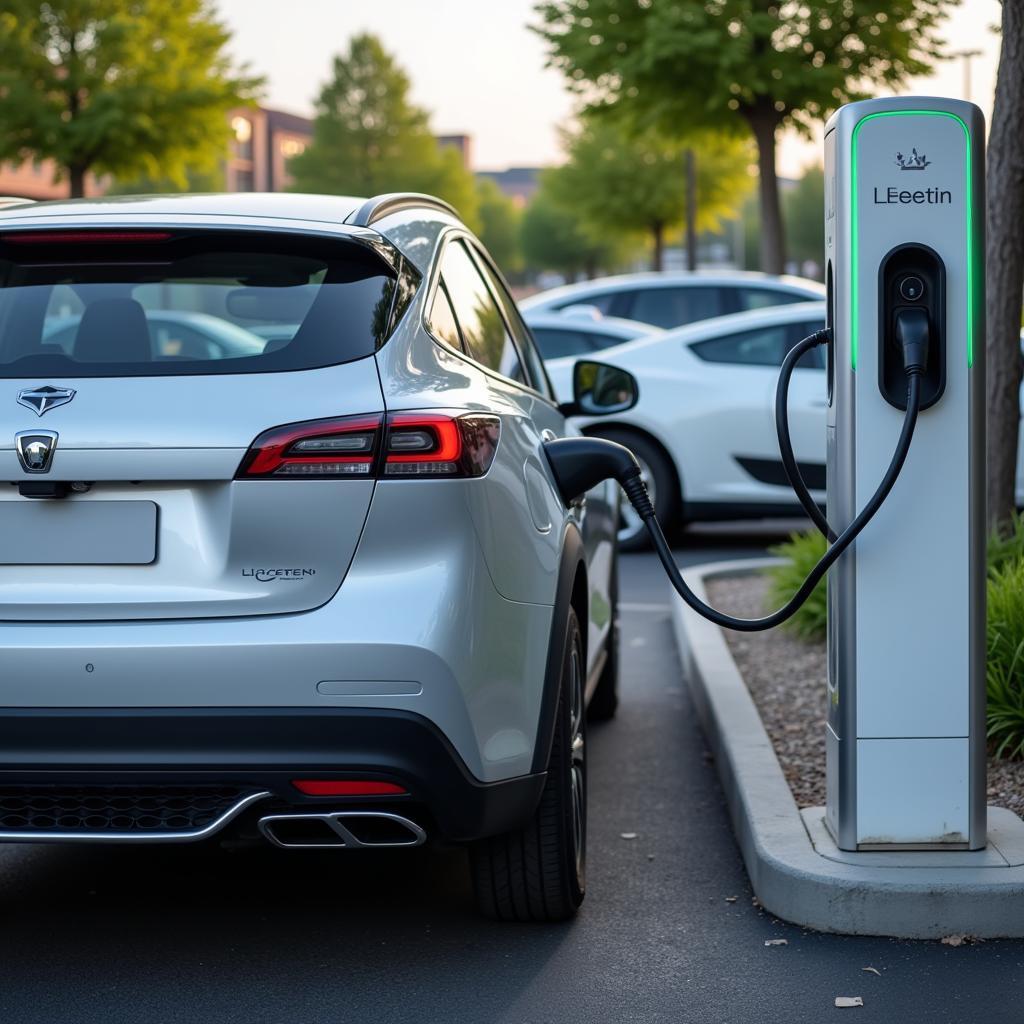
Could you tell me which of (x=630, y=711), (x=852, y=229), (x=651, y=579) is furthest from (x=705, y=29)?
(x=852, y=229)

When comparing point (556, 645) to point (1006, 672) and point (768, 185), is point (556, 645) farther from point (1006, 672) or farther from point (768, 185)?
point (768, 185)

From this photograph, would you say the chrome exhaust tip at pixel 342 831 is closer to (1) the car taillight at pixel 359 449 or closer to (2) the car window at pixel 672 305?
(1) the car taillight at pixel 359 449

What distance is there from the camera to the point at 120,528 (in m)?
3.26

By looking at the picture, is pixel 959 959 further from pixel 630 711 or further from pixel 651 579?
pixel 651 579

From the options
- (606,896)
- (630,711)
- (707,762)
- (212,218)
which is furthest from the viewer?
(630,711)

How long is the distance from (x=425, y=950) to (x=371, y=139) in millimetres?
62049

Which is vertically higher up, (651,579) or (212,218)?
(212,218)

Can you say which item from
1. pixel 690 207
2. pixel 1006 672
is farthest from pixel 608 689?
pixel 690 207

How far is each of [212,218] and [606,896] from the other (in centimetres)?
191

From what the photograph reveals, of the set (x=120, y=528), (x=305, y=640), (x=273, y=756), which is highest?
(x=120, y=528)

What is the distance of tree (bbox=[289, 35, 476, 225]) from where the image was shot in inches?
2483

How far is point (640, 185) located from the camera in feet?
152

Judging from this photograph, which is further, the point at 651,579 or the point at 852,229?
the point at 651,579

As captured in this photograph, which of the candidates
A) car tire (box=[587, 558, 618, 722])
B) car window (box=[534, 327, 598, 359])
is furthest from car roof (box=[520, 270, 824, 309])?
car tire (box=[587, 558, 618, 722])
